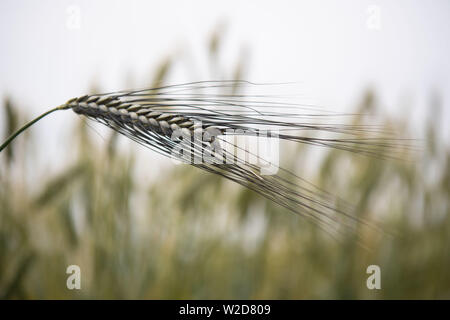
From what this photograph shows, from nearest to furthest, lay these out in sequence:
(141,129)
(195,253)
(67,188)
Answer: (141,129) → (67,188) → (195,253)

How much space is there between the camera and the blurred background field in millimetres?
918

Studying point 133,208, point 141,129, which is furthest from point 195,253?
point 141,129

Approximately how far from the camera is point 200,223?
978 mm

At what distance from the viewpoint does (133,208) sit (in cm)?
97

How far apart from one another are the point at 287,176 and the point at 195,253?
291 mm

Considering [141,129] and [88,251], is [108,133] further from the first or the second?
[141,129]

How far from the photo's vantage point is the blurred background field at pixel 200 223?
0.92 metres

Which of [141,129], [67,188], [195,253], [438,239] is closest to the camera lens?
[141,129]

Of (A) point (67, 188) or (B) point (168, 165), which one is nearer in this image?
(A) point (67, 188)

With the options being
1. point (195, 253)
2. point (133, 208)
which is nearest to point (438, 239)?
point (195, 253)

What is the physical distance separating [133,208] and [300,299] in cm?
48

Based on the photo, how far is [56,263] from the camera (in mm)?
964
